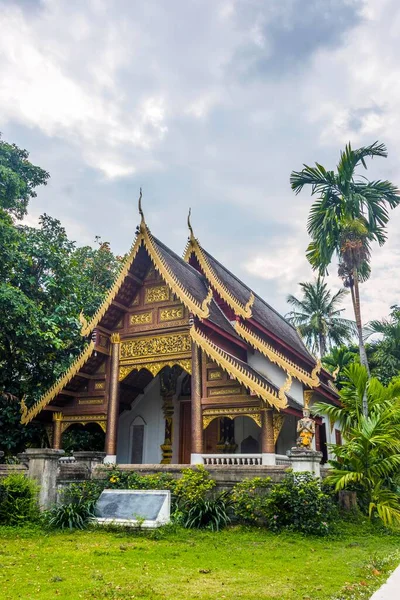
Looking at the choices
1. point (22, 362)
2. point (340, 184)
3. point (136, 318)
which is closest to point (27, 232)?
point (22, 362)

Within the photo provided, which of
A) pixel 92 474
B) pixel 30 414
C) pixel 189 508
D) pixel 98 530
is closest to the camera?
pixel 98 530

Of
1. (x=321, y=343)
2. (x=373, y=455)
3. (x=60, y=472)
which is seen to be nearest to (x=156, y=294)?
(x=60, y=472)

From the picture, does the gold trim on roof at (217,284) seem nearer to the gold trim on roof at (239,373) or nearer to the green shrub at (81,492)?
the gold trim on roof at (239,373)

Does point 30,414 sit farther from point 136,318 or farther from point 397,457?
point 397,457

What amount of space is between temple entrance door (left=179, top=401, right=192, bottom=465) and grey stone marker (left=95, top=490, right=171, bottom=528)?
180 inches

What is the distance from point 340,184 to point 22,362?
35.7 feet

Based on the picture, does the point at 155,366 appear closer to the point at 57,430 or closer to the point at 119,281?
the point at 119,281

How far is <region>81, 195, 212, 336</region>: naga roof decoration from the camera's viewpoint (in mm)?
12430

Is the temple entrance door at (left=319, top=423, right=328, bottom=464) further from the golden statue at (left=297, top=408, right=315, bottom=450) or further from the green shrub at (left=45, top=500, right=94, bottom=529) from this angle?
the green shrub at (left=45, top=500, right=94, bottom=529)

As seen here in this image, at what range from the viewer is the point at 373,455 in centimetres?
1065

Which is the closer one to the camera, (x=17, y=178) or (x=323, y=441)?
(x=17, y=178)

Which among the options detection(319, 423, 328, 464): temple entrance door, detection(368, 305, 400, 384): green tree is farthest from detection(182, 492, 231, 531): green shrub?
detection(368, 305, 400, 384): green tree

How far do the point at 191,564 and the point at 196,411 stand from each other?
521 cm

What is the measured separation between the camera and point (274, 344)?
16094 mm
